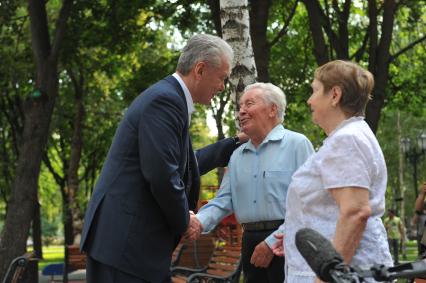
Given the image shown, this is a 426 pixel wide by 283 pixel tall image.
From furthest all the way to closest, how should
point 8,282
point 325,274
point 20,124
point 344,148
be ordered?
point 20,124, point 8,282, point 344,148, point 325,274

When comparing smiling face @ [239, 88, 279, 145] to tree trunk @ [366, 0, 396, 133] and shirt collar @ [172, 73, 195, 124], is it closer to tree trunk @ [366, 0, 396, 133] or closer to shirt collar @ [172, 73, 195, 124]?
shirt collar @ [172, 73, 195, 124]

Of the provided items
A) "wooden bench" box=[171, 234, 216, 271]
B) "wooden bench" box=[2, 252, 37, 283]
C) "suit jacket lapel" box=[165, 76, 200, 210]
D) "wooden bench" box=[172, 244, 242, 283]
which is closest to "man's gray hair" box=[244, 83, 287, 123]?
"suit jacket lapel" box=[165, 76, 200, 210]

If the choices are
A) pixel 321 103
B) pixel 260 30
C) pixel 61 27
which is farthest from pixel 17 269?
pixel 61 27

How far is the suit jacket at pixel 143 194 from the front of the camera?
14.5 feet

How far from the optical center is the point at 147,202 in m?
4.52

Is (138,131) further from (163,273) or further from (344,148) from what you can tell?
(344,148)

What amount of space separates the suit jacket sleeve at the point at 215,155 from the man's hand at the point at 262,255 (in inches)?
34.9

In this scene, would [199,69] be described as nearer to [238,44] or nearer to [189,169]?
[189,169]

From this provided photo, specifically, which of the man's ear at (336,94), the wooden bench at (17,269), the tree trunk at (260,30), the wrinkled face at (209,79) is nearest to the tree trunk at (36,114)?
the tree trunk at (260,30)

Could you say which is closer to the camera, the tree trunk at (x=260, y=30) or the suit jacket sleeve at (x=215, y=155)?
the suit jacket sleeve at (x=215, y=155)

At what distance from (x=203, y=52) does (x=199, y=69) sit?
0.31ft

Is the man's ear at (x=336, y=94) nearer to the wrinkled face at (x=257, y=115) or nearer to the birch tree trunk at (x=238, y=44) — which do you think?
the wrinkled face at (x=257, y=115)

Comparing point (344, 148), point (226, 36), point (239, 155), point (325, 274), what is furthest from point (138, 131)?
point (226, 36)

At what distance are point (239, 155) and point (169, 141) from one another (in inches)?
63.3
